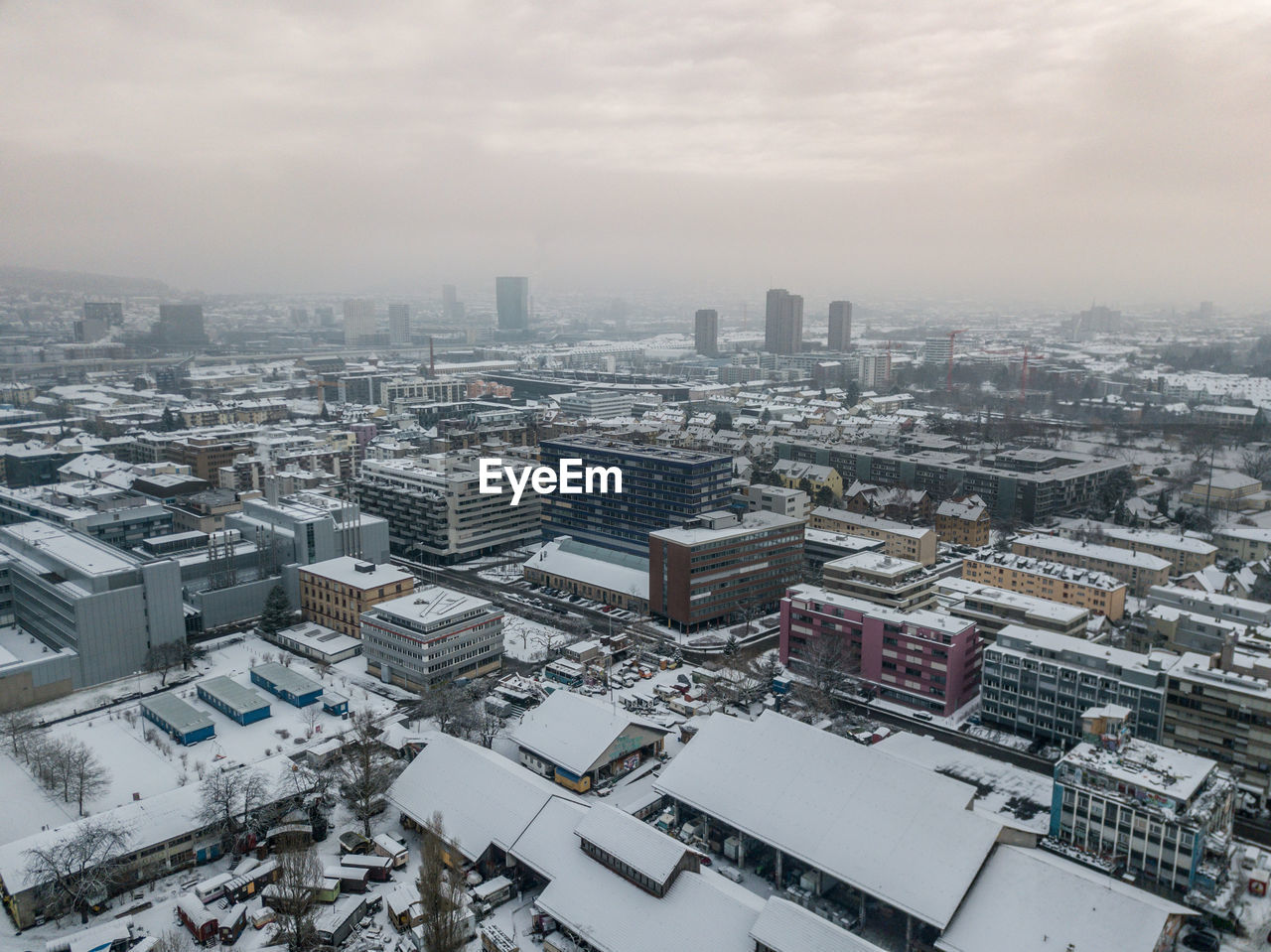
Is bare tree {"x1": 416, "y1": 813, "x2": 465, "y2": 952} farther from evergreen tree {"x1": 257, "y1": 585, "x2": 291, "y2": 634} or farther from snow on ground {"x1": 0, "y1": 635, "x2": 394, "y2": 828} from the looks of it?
evergreen tree {"x1": 257, "y1": 585, "x2": 291, "y2": 634}

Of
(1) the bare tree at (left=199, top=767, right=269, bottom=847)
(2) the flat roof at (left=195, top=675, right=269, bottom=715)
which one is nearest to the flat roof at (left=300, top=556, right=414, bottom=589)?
(2) the flat roof at (left=195, top=675, right=269, bottom=715)

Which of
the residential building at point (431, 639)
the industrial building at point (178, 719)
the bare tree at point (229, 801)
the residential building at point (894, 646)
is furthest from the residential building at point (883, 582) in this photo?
the industrial building at point (178, 719)

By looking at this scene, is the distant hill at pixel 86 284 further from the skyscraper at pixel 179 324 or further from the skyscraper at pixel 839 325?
the skyscraper at pixel 839 325

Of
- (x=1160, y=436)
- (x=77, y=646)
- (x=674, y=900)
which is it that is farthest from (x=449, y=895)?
(x=1160, y=436)

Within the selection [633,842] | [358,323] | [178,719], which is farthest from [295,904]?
[358,323]

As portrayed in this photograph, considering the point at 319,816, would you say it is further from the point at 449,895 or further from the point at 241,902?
the point at 449,895
